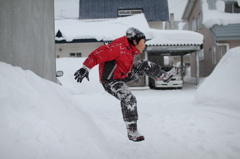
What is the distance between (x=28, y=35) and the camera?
8.01 feet

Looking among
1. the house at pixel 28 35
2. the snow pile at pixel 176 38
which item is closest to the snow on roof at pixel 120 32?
the snow pile at pixel 176 38

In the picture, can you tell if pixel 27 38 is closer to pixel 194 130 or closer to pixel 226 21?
pixel 194 130

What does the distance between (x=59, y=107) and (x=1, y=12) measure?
1.11m

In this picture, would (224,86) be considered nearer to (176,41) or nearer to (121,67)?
(121,67)

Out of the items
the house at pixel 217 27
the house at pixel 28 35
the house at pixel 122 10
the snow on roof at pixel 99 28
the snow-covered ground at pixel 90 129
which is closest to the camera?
the snow-covered ground at pixel 90 129

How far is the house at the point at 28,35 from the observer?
1992mm

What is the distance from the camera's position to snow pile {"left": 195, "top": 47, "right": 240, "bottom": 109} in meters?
3.41

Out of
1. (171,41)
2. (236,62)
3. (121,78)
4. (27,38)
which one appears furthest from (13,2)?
(171,41)

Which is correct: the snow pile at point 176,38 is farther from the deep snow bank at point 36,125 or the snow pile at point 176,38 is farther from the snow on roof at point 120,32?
the deep snow bank at point 36,125

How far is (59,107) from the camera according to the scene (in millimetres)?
2066

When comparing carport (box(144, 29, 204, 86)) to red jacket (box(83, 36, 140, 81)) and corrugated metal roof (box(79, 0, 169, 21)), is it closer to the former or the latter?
corrugated metal roof (box(79, 0, 169, 21))

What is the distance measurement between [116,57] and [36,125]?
3.92ft

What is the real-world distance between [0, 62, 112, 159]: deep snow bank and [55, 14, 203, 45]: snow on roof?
10421mm

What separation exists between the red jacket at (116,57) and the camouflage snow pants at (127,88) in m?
0.11
